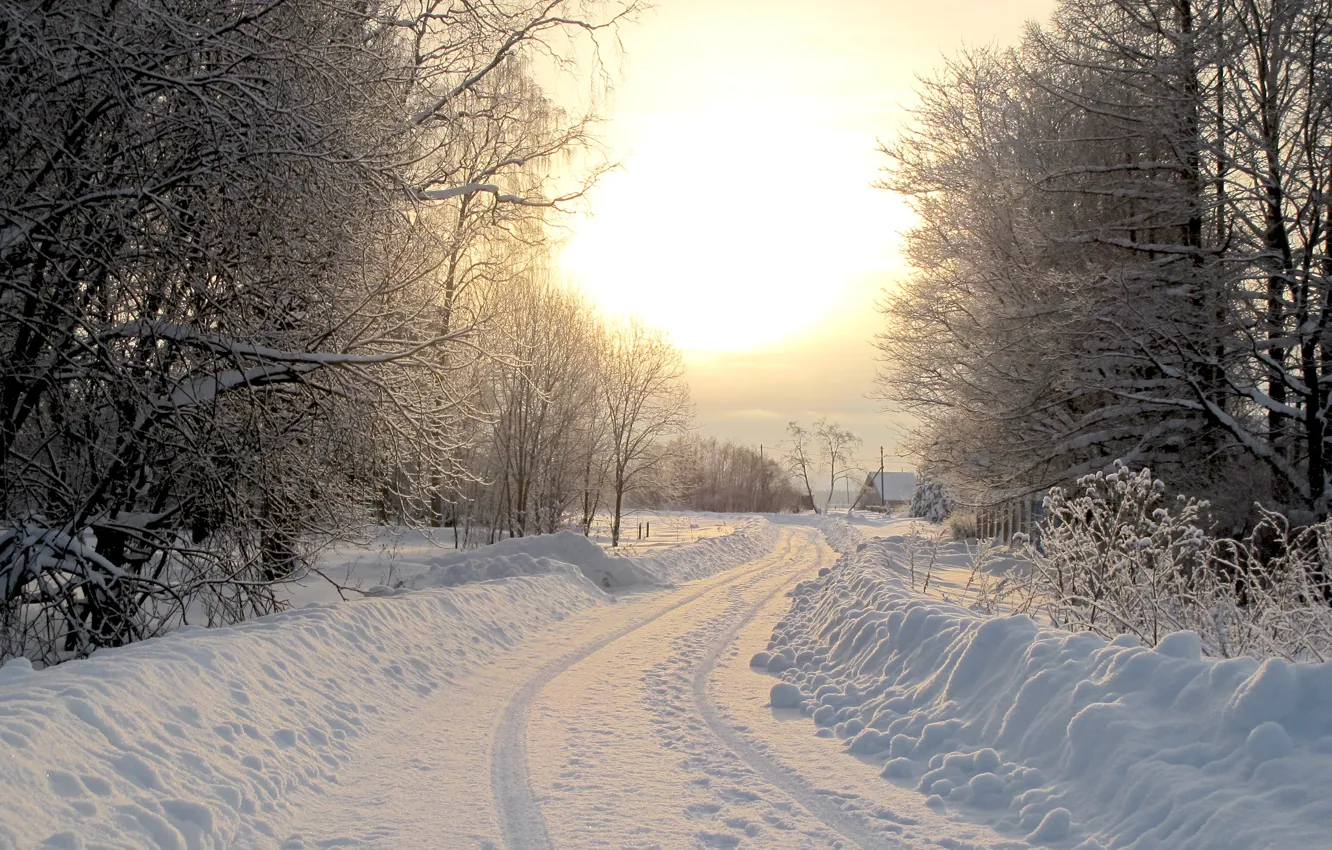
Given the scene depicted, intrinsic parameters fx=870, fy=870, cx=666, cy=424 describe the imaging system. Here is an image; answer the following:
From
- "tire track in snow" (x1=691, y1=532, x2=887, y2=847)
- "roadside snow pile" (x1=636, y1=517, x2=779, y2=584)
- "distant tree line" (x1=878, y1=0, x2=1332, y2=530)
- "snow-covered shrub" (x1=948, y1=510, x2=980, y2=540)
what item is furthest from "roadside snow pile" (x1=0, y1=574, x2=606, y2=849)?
"snow-covered shrub" (x1=948, y1=510, x2=980, y2=540)

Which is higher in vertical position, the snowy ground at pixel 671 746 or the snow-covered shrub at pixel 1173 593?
the snow-covered shrub at pixel 1173 593

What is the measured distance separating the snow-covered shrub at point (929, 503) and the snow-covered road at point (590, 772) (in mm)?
47217

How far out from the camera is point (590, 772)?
5719 millimetres

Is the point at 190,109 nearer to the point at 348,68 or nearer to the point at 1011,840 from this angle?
the point at 348,68

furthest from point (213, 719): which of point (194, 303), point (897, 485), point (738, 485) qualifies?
point (897, 485)

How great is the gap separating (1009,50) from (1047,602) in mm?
15831

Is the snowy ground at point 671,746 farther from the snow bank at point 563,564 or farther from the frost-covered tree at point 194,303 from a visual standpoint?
Result: the snow bank at point 563,564

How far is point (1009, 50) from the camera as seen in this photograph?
65.0 feet

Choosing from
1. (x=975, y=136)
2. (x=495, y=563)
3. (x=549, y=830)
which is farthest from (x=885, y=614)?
(x=975, y=136)

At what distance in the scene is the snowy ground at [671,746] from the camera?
423 centimetres

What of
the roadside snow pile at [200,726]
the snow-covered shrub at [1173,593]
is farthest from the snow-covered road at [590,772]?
the snow-covered shrub at [1173,593]

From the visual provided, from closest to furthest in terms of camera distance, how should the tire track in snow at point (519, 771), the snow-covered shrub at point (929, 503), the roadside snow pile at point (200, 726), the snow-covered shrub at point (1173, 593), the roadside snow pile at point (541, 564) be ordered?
the roadside snow pile at point (200, 726) < the tire track in snow at point (519, 771) < the snow-covered shrub at point (1173, 593) < the roadside snow pile at point (541, 564) < the snow-covered shrub at point (929, 503)

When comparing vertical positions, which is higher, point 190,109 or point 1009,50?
point 1009,50

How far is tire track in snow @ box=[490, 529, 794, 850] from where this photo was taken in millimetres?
4672
